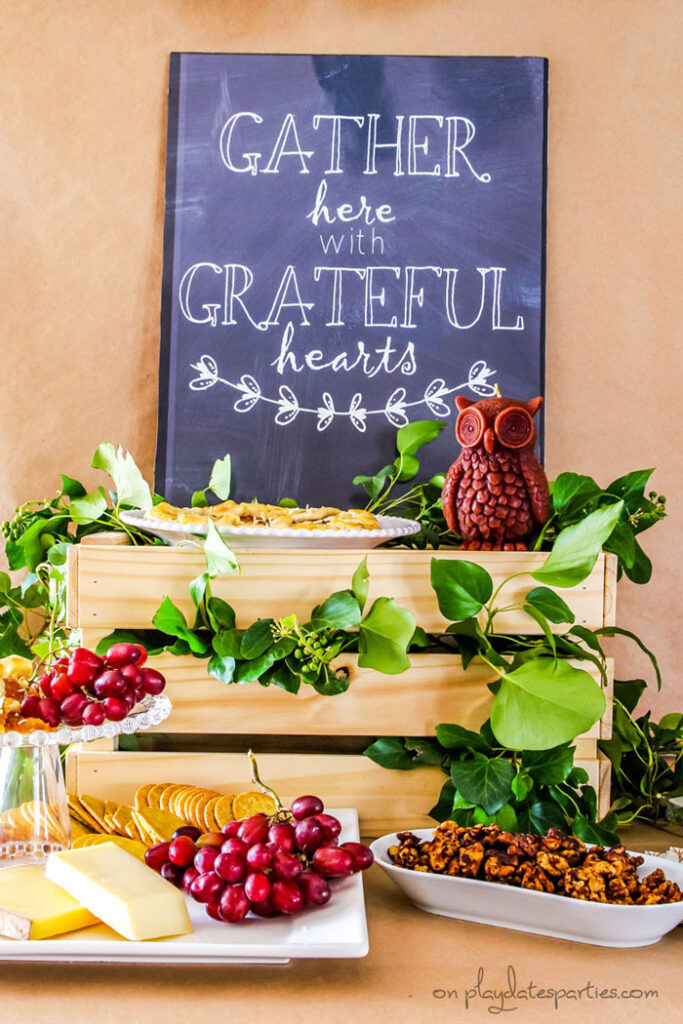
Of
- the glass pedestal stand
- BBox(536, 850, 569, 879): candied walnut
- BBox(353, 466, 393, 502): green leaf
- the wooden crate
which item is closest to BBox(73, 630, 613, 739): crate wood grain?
the wooden crate

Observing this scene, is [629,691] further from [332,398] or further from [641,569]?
[332,398]

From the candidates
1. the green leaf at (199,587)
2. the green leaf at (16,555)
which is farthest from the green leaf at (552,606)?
the green leaf at (16,555)

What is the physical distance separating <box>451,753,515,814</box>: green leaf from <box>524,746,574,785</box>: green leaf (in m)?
0.03

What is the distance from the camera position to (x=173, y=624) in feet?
2.90

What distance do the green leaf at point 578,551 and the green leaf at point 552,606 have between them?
2 centimetres

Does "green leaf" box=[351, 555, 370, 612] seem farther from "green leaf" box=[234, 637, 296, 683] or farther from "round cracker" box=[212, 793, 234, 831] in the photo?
"round cracker" box=[212, 793, 234, 831]

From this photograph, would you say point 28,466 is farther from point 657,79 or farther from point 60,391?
point 657,79

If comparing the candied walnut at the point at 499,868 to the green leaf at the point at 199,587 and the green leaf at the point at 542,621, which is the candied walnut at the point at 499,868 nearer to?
the green leaf at the point at 542,621

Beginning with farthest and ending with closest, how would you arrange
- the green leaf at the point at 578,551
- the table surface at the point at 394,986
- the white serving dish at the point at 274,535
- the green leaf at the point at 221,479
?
1. the green leaf at the point at 221,479
2. the white serving dish at the point at 274,535
3. the green leaf at the point at 578,551
4. the table surface at the point at 394,986

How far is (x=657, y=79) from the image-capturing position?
1363 mm

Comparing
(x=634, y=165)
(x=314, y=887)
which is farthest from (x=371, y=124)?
(x=314, y=887)

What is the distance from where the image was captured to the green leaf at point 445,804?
2.95ft

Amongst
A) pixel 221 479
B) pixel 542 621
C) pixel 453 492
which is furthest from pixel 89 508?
pixel 542 621

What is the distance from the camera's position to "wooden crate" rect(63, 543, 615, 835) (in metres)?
0.92
